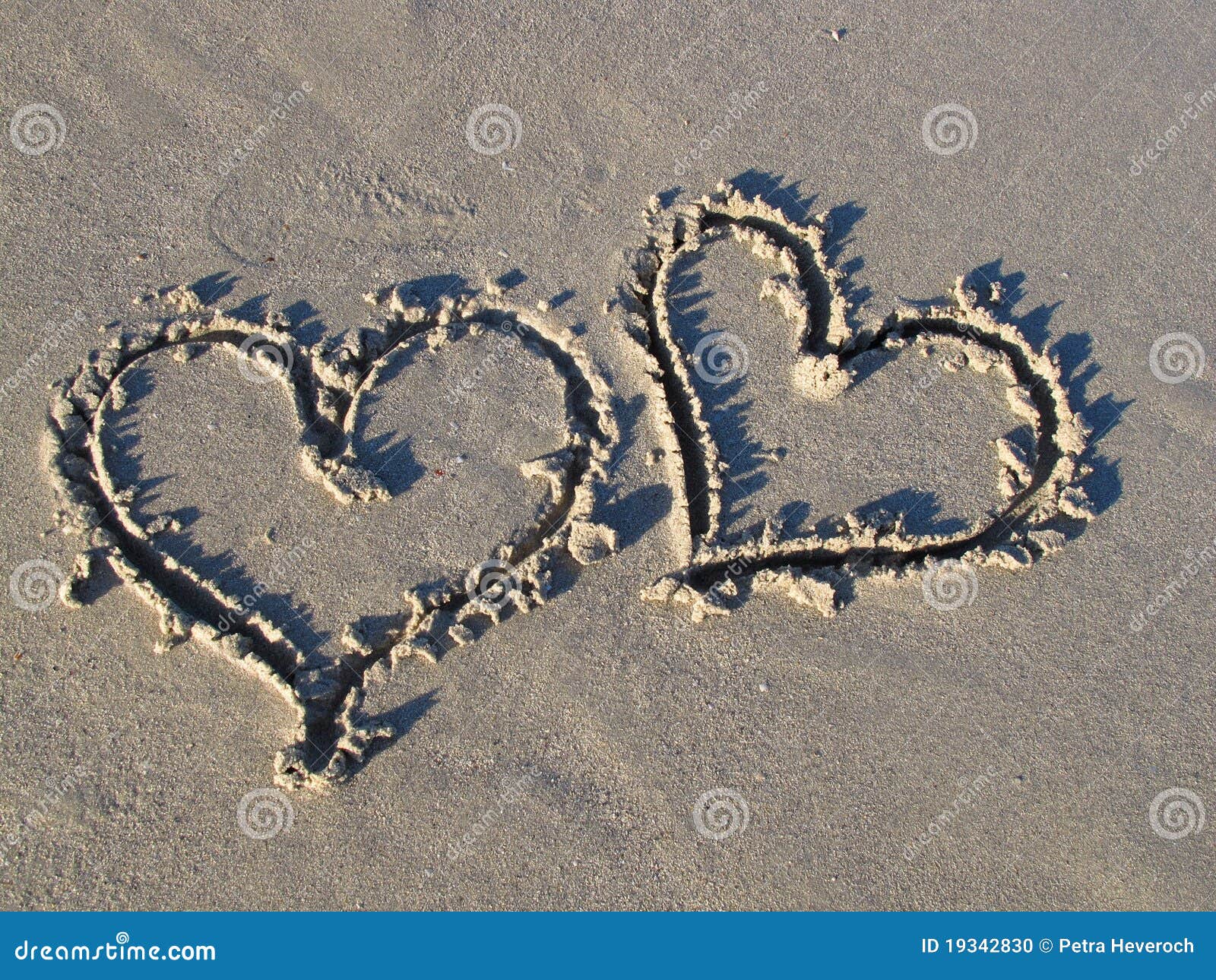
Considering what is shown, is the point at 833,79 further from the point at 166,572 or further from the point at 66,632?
the point at 66,632

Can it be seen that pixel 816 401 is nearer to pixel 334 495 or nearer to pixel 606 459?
pixel 606 459

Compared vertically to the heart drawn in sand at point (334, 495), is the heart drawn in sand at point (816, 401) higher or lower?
higher

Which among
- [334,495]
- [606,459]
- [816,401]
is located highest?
[816,401]

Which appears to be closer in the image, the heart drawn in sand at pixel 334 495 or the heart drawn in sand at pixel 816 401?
the heart drawn in sand at pixel 334 495

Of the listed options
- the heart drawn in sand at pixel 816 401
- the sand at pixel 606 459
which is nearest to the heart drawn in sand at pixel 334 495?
the sand at pixel 606 459

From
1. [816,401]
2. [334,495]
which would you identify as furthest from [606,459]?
[334,495]

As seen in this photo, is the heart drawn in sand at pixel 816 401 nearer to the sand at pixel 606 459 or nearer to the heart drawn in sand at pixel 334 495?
the sand at pixel 606 459
